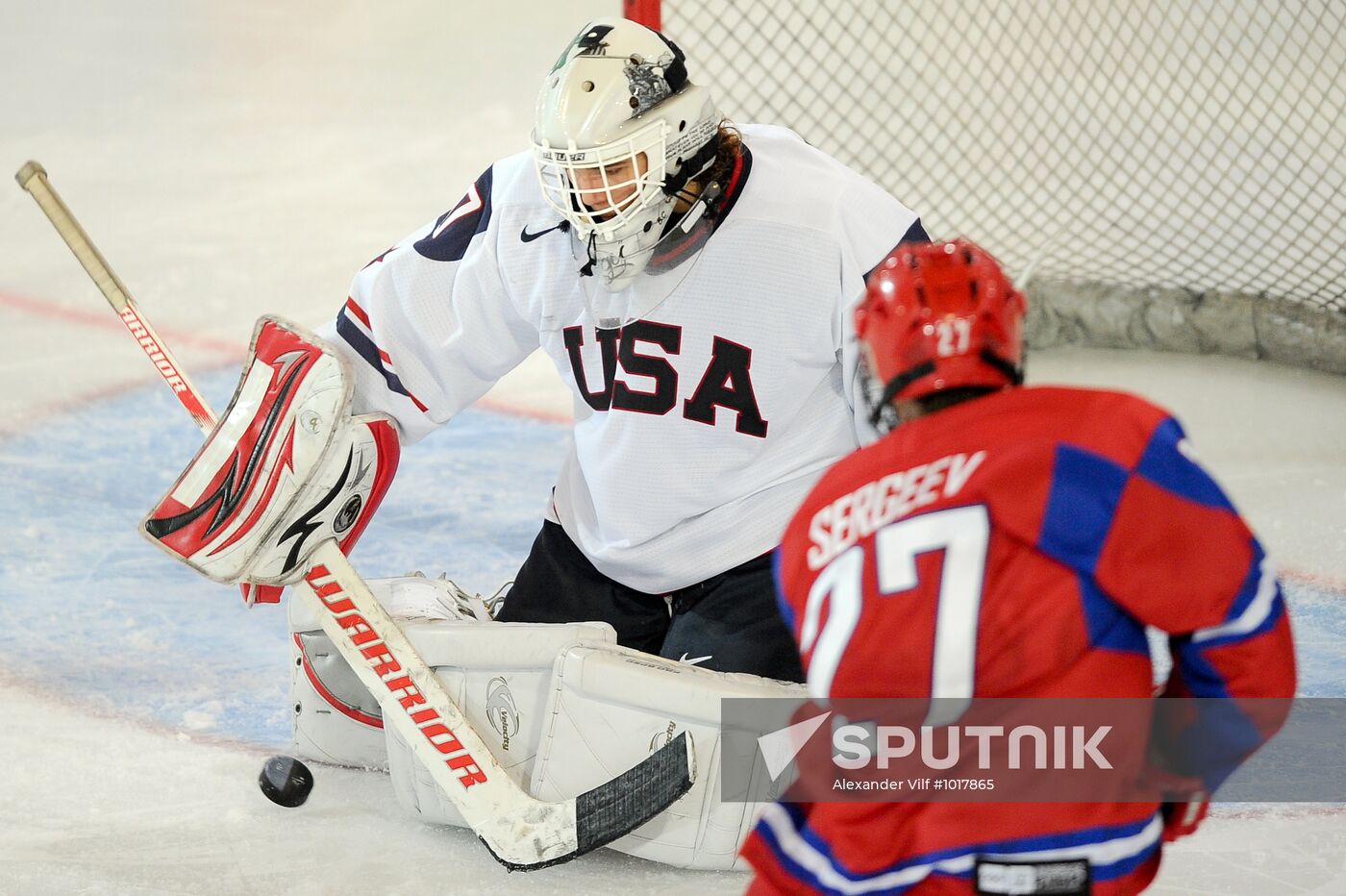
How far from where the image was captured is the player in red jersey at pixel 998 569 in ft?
3.56

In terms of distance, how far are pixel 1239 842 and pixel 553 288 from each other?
44.9 inches

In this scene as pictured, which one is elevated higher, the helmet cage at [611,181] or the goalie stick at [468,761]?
the helmet cage at [611,181]

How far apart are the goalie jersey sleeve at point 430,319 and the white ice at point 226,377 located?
57cm

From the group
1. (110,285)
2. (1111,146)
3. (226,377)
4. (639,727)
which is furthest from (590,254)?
(1111,146)

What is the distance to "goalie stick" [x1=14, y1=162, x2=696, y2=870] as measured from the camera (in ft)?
6.03

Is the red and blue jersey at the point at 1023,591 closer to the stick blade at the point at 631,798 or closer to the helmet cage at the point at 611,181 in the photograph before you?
the stick blade at the point at 631,798

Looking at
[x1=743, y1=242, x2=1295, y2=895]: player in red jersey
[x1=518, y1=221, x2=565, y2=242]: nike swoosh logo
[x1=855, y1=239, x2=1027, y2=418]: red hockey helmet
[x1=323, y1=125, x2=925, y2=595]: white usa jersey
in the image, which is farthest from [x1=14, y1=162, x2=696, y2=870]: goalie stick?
[x1=855, y1=239, x2=1027, y2=418]: red hockey helmet

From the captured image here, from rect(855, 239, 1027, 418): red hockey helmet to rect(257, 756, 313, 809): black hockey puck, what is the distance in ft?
3.93

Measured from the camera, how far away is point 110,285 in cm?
222

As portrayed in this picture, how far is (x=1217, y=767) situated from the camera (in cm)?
122

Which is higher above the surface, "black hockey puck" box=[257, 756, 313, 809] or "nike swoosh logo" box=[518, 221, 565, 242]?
"nike swoosh logo" box=[518, 221, 565, 242]

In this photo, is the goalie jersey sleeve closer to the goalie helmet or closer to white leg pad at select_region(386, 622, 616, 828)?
the goalie helmet

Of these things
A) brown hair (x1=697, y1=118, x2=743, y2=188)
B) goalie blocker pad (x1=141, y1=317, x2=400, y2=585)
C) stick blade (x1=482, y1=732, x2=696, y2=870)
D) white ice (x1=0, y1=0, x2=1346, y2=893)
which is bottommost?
white ice (x1=0, y1=0, x2=1346, y2=893)

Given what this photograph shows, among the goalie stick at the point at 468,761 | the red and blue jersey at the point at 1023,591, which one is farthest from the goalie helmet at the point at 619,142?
the red and blue jersey at the point at 1023,591
